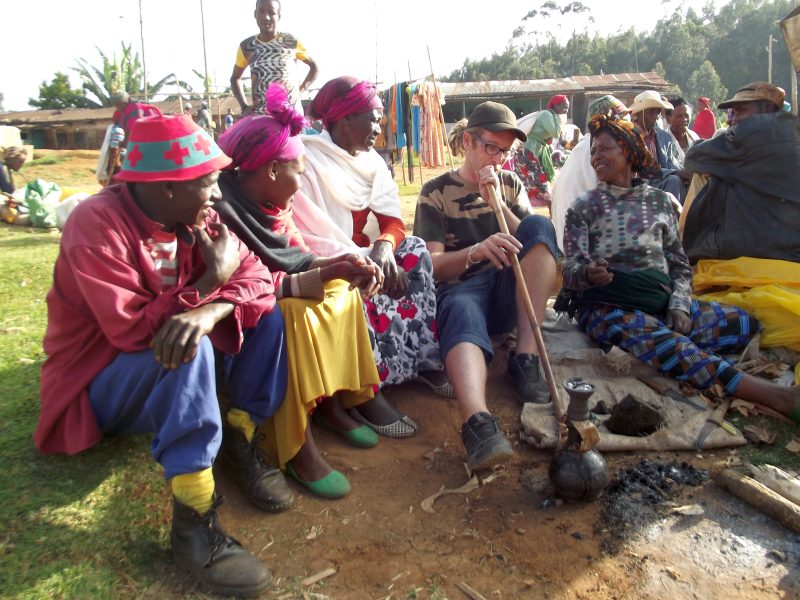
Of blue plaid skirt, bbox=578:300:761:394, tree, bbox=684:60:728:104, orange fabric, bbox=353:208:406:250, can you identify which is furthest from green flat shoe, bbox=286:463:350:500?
tree, bbox=684:60:728:104

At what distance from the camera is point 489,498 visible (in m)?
2.40

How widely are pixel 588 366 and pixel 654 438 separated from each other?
26.6 inches

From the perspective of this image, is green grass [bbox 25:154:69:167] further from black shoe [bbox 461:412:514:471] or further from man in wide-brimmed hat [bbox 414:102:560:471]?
black shoe [bbox 461:412:514:471]

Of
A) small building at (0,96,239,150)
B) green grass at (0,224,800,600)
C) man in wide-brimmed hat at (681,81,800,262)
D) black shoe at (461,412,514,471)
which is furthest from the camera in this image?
small building at (0,96,239,150)

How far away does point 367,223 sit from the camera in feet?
11.1

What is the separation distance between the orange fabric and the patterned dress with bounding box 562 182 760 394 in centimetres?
92

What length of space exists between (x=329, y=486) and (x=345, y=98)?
76.8 inches

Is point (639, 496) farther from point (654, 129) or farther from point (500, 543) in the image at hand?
point (654, 129)

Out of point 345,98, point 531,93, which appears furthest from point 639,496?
point 531,93

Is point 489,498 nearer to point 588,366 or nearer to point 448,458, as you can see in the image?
point 448,458

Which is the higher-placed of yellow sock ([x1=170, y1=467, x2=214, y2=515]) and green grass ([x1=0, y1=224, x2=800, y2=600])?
yellow sock ([x1=170, y1=467, x2=214, y2=515])

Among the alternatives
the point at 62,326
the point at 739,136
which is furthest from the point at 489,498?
the point at 739,136

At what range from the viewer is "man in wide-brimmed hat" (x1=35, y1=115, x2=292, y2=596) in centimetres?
180

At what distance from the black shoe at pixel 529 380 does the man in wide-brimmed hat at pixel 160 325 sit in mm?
1489
